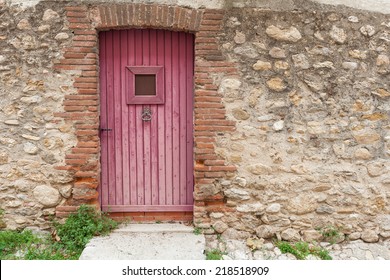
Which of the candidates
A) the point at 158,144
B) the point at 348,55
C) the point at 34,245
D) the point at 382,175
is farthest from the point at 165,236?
the point at 348,55

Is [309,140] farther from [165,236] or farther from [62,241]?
[62,241]

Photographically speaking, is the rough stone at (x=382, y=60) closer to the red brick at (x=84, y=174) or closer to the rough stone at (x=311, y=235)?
the rough stone at (x=311, y=235)

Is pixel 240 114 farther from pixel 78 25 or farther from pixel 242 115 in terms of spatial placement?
pixel 78 25

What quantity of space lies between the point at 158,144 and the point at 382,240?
2754mm

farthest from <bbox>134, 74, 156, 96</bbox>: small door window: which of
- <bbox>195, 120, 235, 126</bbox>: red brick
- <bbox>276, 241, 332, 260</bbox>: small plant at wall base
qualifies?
<bbox>276, 241, 332, 260</bbox>: small plant at wall base

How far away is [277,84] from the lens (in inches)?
164

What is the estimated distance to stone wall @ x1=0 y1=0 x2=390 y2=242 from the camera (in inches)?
161

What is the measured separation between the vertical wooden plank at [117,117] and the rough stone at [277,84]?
169cm

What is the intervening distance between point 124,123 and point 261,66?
5.45 feet

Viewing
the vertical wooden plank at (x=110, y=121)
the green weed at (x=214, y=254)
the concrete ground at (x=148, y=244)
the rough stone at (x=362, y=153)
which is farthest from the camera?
the vertical wooden plank at (x=110, y=121)

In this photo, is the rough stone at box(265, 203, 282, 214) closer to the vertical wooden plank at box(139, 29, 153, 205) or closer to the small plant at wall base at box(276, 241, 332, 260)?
the small plant at wall base at box(276, 241, 332, 260)

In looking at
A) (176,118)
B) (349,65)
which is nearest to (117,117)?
(176,118)

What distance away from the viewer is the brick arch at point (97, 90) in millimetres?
4066

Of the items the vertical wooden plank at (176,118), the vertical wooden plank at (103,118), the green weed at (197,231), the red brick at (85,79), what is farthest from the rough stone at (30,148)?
the green weed at (197,231)
